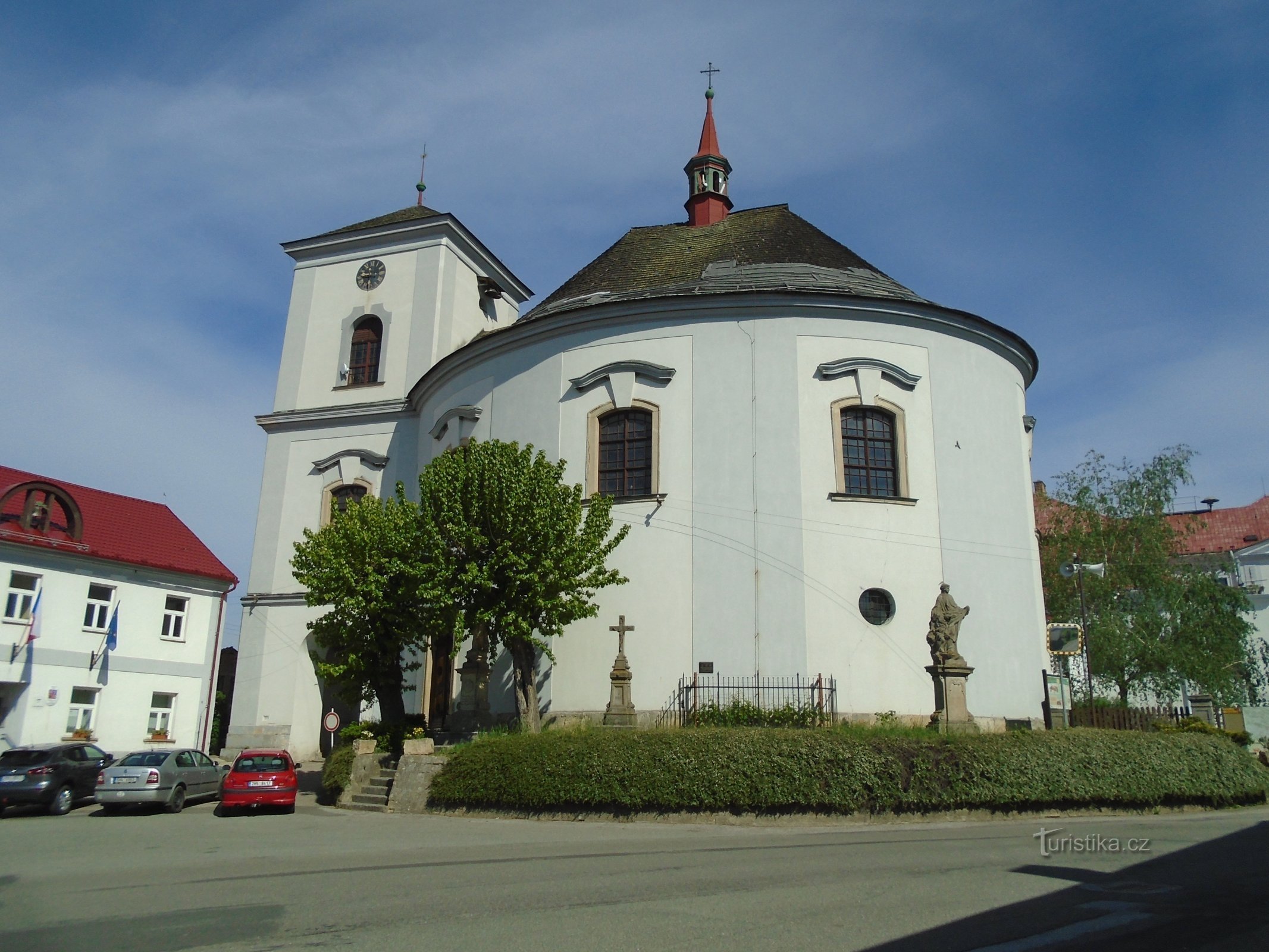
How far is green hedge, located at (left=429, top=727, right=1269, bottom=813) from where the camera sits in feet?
46.1

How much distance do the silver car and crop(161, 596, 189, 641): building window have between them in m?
12.8

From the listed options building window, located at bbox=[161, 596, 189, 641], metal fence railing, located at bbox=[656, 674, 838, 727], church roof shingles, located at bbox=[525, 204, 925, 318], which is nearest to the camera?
metal fence railing, located at bbox=[656, 674, 838, 727]

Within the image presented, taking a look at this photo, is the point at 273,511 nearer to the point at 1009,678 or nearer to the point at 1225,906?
the point at 1009,678

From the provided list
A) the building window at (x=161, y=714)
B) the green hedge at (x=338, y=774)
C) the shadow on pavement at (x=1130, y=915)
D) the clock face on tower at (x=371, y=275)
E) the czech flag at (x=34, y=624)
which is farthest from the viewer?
the building window at (x=161, y=714)

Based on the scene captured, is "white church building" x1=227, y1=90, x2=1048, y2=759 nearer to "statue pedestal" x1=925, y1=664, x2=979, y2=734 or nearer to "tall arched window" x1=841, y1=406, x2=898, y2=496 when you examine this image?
"tall arched window" x1=841, y1=406, x2=898, y2=496

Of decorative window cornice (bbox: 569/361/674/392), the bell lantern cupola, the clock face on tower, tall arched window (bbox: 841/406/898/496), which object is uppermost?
the bell lantern cupola

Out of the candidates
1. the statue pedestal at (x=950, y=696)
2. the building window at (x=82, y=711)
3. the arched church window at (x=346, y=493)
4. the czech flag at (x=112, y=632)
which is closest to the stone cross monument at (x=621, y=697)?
the statue pedestal at (x=950, y=696)

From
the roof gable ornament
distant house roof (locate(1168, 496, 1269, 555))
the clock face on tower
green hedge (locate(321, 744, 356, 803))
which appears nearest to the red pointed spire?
the roof gable ornament

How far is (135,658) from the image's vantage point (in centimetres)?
2922

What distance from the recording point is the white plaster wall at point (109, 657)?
86.4 feet

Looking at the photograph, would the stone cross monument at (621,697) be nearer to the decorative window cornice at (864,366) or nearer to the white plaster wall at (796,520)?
the white plaster wall at (796,520)

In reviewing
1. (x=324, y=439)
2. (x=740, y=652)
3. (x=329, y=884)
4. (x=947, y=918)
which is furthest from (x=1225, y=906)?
(x=324, y=439)

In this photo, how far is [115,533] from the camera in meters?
31.3

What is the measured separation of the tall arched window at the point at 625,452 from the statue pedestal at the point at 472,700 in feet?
14.3
